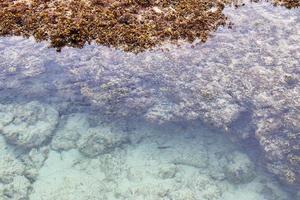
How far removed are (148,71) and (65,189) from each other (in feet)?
15.2

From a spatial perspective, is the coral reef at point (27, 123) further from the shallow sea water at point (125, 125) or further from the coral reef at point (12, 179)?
the coral reef at point (12, 179)

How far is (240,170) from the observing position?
34.7ft

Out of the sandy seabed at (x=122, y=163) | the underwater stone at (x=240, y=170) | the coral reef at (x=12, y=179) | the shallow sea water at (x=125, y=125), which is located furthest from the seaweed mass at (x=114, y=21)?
the underwater stone at (x=240, y=170)

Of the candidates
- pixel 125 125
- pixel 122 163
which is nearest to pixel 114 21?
pixel 125 125

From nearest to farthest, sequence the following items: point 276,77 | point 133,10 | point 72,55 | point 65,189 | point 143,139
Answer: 1. point 65,189
2. point 143,139
3. point 276,77
4. point 72,55
5. point 133,10

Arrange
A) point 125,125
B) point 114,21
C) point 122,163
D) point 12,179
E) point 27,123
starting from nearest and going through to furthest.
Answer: point 12,179, point 122,163, point 125,125, point 27,123, point 114,21

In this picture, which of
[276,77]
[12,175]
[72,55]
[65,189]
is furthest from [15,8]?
[276,77]

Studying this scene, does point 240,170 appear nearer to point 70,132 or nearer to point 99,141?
point 99,141

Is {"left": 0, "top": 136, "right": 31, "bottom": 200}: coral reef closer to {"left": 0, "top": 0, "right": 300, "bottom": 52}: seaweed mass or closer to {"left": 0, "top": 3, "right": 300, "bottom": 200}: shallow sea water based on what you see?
{"left": 0, "top": 3, "right": 300, "bottom": 200}: shallow sea water

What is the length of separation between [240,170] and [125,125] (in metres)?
3.39

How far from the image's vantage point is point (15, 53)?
1409 centimetres

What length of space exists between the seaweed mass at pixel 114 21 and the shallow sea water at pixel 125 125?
40 cm

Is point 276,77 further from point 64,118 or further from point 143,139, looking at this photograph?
point 64,118

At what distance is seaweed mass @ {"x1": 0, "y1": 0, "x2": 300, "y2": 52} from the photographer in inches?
551
